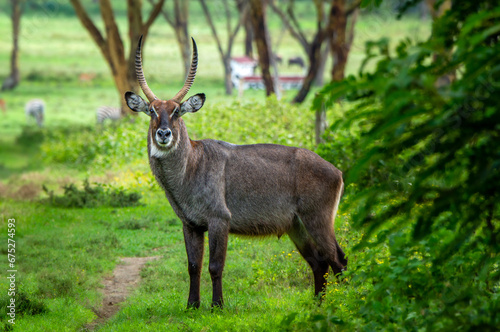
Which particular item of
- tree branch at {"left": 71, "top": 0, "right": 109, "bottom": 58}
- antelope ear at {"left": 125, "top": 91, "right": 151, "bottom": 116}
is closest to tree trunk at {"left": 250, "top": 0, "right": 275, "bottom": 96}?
tree branch at {"left": 71, "top": 0, "right": 109, "bottom": 58}

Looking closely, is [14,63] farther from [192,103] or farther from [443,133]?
[443,133]

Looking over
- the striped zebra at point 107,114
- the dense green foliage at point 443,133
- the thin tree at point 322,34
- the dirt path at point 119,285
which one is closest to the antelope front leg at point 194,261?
the dirt path at point 119,285

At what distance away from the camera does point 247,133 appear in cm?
1530

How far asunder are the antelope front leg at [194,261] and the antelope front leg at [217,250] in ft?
0.69

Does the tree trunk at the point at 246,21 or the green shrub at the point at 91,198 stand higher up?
the tree trunk at the point at 246,21

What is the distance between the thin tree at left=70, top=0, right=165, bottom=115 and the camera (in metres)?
19.7

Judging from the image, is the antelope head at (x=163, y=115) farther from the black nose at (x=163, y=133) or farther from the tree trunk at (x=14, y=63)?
the tree trunk at (x=14, y=63)

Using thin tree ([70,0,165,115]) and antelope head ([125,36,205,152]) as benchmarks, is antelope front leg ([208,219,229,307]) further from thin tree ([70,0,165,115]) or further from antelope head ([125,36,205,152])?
thin tree ([70,0,165,115])

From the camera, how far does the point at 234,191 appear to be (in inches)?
278

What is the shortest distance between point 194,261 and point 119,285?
1620 millimetres

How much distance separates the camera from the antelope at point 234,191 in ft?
22.4

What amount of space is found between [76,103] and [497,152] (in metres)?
32.7

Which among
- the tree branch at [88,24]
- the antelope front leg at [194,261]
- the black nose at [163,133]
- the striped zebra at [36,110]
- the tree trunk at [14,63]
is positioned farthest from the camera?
the tree trunk at [14,63]

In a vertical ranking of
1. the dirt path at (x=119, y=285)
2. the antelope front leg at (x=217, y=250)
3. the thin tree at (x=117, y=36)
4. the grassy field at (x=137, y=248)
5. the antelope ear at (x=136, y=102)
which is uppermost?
the thin tree at (x=117, y=36)
